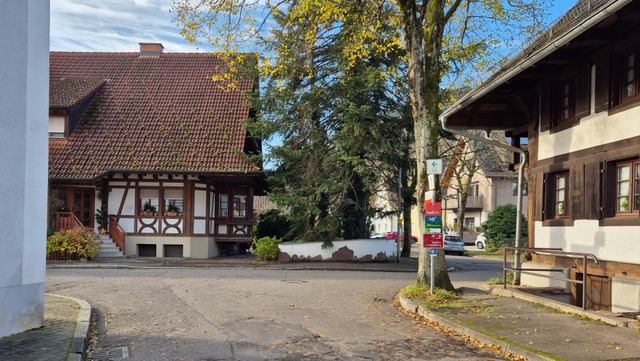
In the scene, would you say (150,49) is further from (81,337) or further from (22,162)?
(81,337)

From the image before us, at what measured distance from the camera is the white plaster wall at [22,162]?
8.92 metres

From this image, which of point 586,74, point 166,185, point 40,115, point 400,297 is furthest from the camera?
point 166,185

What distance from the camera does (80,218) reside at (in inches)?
1123

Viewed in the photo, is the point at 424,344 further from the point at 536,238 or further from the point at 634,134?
the point at 536,238

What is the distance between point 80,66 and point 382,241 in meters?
18.9

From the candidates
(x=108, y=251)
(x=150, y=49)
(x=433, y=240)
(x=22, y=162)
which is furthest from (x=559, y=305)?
(x=150, y=49)

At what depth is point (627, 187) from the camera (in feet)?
36.9

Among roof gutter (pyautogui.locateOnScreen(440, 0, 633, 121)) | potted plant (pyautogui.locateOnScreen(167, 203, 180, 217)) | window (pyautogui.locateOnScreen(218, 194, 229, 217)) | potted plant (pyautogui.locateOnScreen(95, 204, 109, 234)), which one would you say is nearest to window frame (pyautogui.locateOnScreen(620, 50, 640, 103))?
roof gutter (pyautogui.locateOnScreen(440, 0, 633, 121))

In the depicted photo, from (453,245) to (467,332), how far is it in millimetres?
33425

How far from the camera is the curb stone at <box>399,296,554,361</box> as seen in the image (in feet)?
26.2

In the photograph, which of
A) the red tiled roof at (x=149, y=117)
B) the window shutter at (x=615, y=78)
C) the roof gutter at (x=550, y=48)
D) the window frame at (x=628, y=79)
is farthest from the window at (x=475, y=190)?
the window frame at (x=628, y=79)

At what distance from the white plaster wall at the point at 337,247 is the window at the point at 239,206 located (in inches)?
187

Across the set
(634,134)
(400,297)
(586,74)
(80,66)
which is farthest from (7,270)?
(80,66)

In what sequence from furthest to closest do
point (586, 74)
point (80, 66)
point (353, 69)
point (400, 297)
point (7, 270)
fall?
point (80, 66)
point (353, 69)
point (400, 297)
point (586, 74)
point (7, 270)
